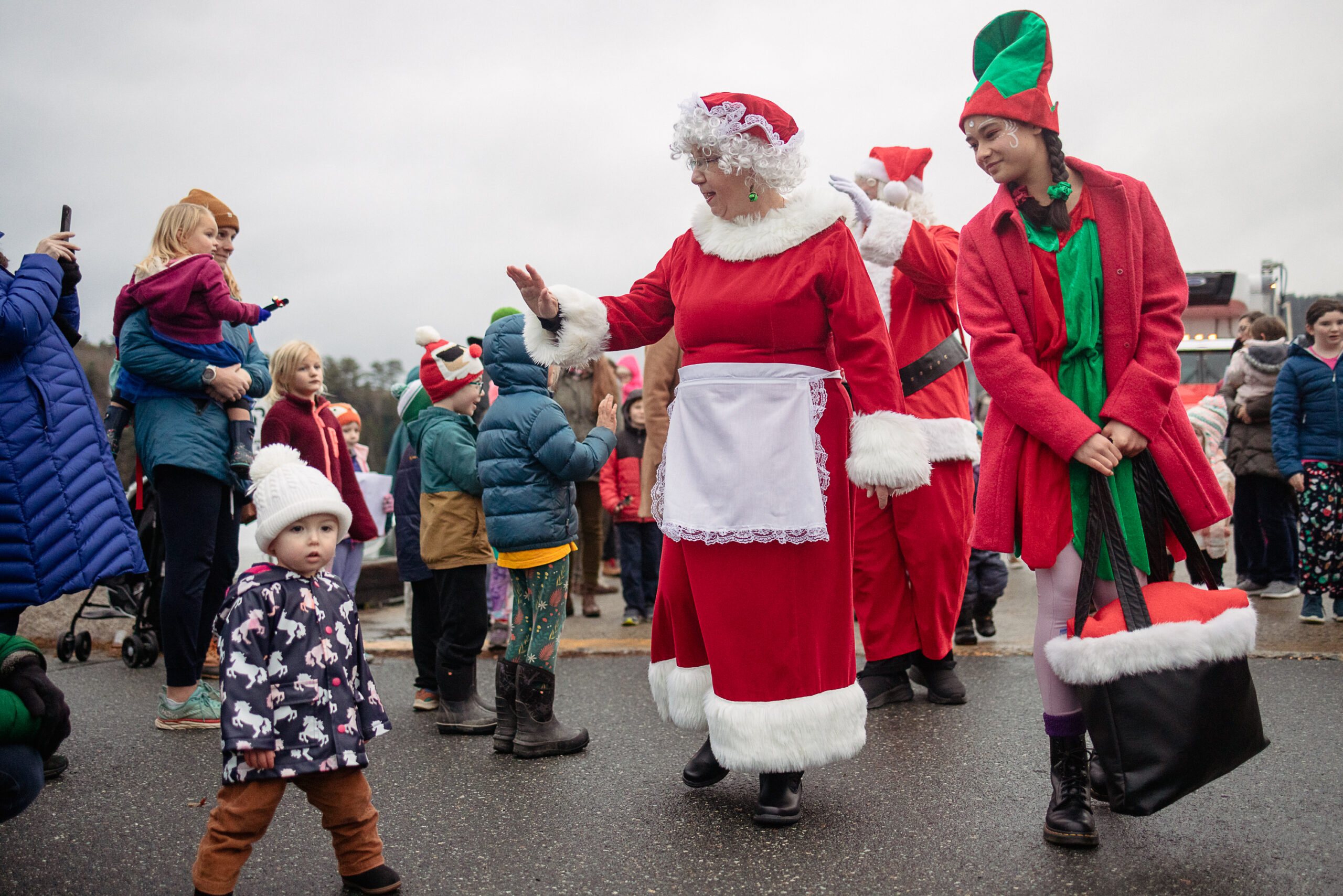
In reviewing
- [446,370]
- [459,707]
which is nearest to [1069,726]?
[459,707]

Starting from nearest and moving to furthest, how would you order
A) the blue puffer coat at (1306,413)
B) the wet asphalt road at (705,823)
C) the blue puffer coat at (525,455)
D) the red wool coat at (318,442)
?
the wet asphalt road at (705,823) < the blue puffer coat at (525,455) < the red wool coat at (318,442) < the blue puffer coat at (1306,413)

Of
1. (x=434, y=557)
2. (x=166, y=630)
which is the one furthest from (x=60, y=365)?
(x=434, y=557)

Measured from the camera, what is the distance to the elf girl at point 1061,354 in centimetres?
268

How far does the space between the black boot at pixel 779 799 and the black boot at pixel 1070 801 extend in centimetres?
71

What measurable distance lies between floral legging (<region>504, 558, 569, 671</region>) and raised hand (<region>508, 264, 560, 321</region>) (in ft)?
3.65

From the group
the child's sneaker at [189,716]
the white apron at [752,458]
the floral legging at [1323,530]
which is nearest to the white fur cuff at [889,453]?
the white apron at [752,458]

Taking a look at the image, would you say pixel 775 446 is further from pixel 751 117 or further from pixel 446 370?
pixel 446 370

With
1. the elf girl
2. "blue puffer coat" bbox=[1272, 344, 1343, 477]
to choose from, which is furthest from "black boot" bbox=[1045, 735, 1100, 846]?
"blue puffer coat" bbox=[1272, 344, 1343, 477]

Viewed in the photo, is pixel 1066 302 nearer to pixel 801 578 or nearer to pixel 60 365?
pixel 801 578

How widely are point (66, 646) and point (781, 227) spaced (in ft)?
16.3

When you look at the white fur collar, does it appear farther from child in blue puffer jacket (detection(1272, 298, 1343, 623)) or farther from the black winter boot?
child in blue puffer jacket (detection(1272, 298, 1343, 623))

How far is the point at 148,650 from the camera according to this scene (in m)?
5.58

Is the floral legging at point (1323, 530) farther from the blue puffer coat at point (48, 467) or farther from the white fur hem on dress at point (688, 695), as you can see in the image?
the blue puffer coat at point (48, 467)

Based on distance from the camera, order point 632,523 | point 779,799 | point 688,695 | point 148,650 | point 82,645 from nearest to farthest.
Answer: point 779,799, point 688,695, point 148,650, point 82,645, point 632,523
